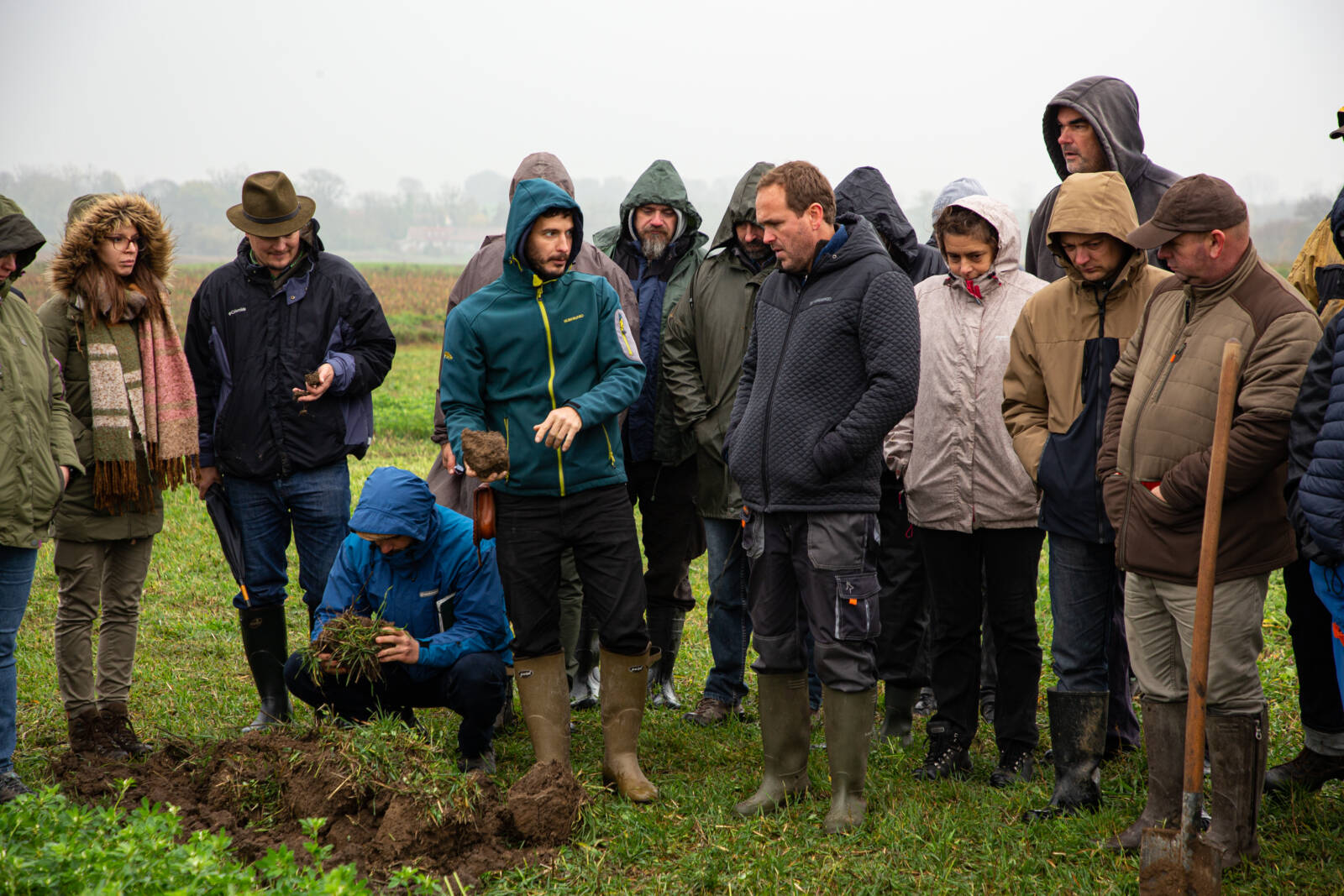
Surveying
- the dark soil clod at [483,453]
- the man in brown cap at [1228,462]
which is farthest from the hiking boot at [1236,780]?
the dark soil clod at [483,453]

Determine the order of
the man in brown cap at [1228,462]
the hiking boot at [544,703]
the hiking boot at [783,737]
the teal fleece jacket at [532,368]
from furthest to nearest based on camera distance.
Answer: the hiking boot at [544,703] < the teal fleece jacket at [532,368] < the hiking boot at [783,737] < the man in brown cap at [1228,462]

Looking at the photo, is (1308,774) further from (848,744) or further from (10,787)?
(10,787)

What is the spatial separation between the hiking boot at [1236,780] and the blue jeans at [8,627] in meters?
4.50

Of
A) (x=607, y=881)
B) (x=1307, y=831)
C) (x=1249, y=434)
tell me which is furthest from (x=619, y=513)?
(x=1307, y=831)

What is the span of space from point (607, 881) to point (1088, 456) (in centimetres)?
232

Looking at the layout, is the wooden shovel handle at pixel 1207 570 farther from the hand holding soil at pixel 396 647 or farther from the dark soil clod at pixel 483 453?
the hand holding soil at pixel 396 647

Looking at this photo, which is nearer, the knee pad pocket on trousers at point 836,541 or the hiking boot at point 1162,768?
the hiking boot at point 1162,768

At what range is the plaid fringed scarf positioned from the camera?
5152 millimetres

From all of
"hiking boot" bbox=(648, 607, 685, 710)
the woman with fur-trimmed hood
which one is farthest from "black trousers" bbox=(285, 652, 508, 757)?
"hiking boot" bbox=(648, 607, 685, 710)

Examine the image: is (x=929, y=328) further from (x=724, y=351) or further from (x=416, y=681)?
(x=416, y=681)

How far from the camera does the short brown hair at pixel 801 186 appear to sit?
4238 mm

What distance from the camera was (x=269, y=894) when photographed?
10.6 feet

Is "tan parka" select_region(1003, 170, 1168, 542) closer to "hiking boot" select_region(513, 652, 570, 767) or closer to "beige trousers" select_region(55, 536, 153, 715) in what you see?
"hiking boot" select_region(513, 652, 570, 767)

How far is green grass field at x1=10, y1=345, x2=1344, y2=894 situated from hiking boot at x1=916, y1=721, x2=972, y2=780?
0.30ft
